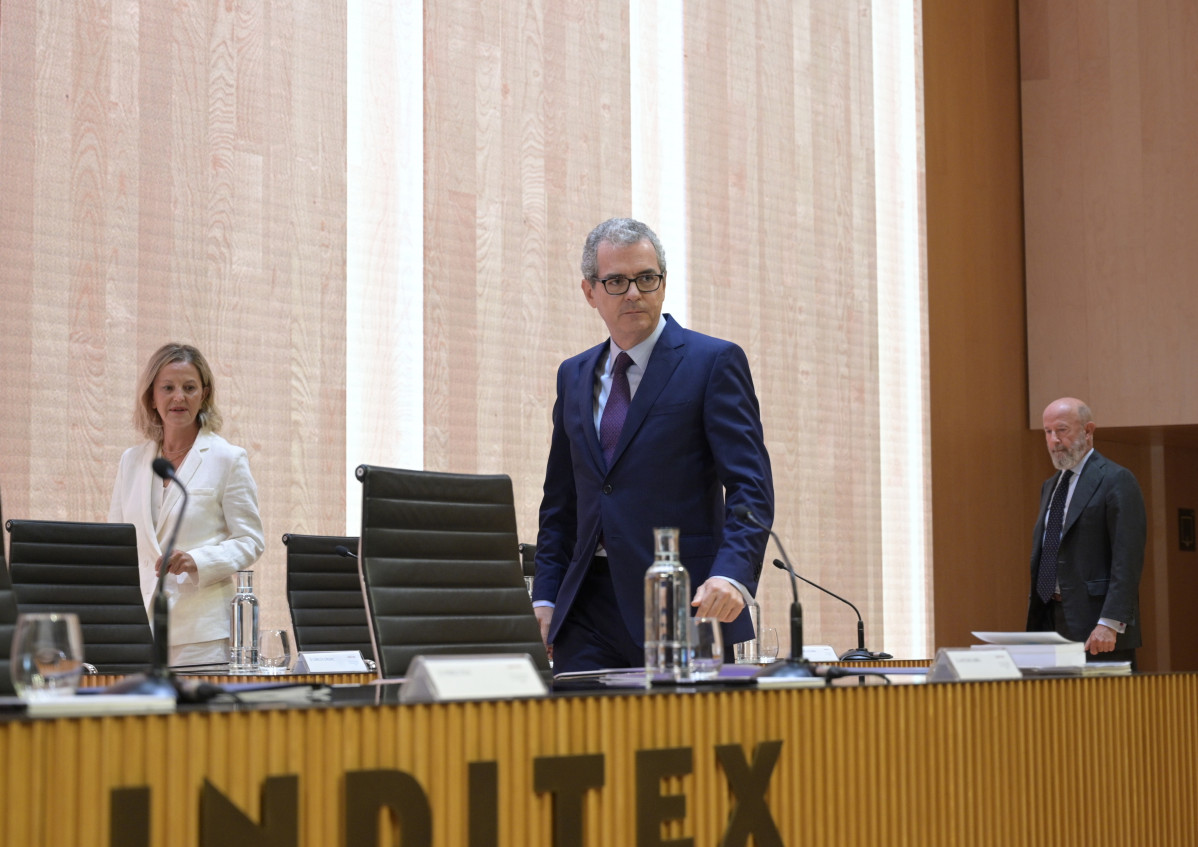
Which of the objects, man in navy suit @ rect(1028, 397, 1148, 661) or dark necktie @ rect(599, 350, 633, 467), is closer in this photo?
dark necktie @ rect(599, 350, 633, 467)

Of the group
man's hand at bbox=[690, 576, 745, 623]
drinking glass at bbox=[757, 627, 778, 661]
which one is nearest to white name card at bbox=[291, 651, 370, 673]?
drinking glass at bbox=[757, 627, 778, 661]

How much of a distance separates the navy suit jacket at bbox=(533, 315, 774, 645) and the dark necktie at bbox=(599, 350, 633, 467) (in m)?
0.02

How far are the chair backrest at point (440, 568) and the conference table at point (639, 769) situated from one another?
456mm

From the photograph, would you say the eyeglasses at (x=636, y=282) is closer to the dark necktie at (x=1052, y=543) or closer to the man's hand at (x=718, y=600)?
the man's hand at (x=718, y=600)

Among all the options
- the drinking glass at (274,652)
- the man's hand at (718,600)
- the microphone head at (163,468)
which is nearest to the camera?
the microphone head at (163,468)

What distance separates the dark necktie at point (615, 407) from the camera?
117 inches

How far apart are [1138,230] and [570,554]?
5677mm

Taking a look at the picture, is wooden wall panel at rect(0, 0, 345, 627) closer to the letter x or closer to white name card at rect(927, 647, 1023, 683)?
white name card at rect(927, 647, 1023, 683)

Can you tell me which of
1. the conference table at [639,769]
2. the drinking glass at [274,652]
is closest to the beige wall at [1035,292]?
the drinking glass at [274,652]

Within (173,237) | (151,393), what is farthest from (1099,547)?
(173,237)

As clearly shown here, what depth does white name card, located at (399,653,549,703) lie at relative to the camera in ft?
5.49

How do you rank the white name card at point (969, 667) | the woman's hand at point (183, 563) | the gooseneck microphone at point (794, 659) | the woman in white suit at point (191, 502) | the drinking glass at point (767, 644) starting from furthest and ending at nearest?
the drinking glass at point (767, 644) → the woman in white suit at point (191, 502) → the woman's hand at point (183, 563) → the white name card at point (969, 667) → the gooseneck microphone at point (794, 659)

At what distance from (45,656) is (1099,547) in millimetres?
4754

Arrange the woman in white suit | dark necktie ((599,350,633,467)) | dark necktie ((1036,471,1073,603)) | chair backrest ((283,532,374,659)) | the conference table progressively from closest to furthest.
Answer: the conference table
dark necktie ((599,350,633,467))
the woman in white suit
chair backrest ((283,532,374,659))
dark necktie ((1036,471,1073,603))
